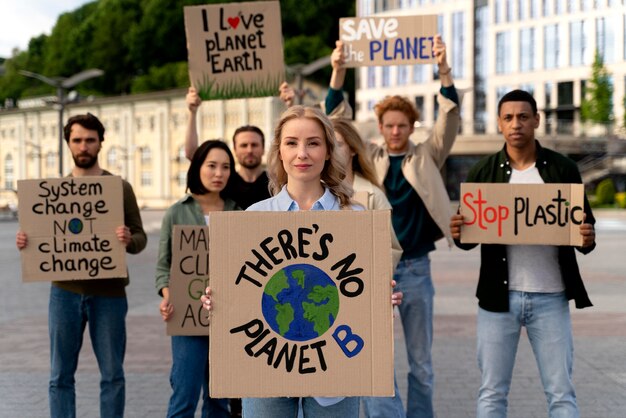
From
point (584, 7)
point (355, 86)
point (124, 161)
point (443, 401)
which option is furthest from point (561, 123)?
point (443, 401)

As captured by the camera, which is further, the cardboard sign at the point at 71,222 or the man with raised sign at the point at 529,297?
the cardboard sign at the point at 71,222

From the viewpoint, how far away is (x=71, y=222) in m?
5.46

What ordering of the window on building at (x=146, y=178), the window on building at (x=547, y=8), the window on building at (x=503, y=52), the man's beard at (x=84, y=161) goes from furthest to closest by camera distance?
1. the window on building at (x=503, y=52)
2. the window on building at (x=547, y=8)
3. the window on building at (x=146, y=178)
4. the man's beard at (x=84, y=161)

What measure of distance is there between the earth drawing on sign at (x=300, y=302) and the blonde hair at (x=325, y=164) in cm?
51

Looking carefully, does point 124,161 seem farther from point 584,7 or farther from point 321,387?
point 321,387

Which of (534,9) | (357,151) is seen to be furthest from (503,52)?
(357,151)

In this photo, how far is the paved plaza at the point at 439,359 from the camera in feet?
22.4

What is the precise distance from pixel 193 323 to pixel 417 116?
207 cm

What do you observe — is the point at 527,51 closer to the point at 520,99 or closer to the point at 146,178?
the point at 146,178

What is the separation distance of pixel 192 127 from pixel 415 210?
1.63 metres

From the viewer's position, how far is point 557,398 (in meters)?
4.54

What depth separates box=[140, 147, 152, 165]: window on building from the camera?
2761 inches

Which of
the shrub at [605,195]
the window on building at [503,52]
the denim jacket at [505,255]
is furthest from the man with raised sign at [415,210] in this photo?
the window on building at [503,52]

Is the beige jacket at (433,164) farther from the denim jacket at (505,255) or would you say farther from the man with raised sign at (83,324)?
the man with raised sign at (83,324)
